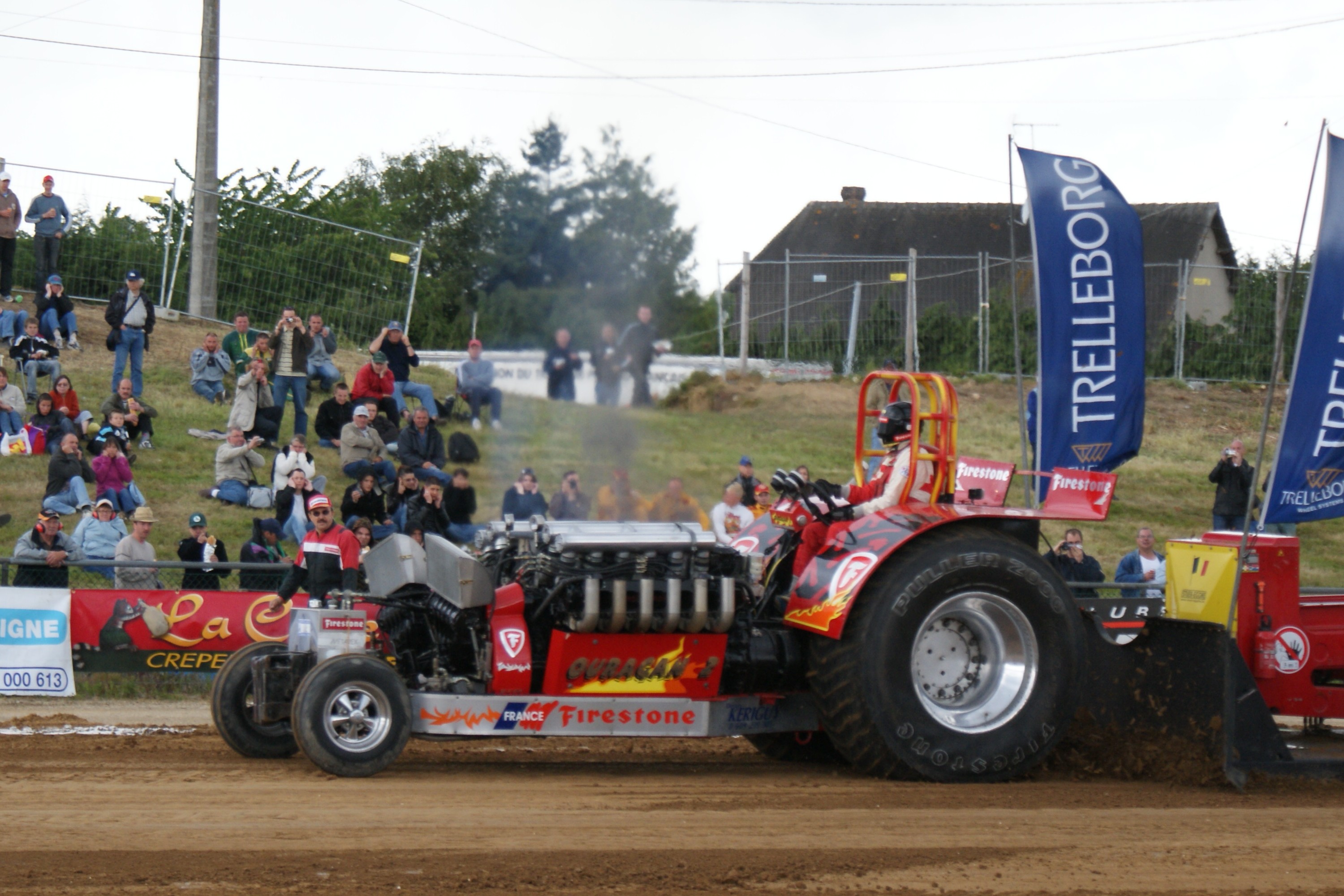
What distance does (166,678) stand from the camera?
1011 cm

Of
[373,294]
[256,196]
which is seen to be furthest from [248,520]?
[256,196]

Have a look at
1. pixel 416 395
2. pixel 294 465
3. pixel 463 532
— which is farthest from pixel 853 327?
pixel 463 532

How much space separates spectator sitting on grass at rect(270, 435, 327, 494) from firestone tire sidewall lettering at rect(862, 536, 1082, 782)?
7328 mm

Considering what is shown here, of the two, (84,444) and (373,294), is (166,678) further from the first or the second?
(84,444)

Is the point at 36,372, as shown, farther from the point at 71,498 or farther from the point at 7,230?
the point at 71,498

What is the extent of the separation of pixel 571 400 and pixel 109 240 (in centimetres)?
1323

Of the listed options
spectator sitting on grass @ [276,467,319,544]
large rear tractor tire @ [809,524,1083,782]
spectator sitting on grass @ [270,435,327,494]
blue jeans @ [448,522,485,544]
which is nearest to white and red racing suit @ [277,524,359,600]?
blue jeans @ [448,522,485,544]

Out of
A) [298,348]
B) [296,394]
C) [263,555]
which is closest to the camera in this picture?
[263,555]

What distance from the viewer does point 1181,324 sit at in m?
21.4

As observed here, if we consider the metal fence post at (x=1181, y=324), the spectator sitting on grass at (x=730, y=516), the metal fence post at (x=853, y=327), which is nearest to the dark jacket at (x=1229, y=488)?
the metal fence post at (x=853, y=327)

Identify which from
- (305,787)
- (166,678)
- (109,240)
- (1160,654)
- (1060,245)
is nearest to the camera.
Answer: (305,787)

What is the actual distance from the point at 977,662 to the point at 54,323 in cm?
1259

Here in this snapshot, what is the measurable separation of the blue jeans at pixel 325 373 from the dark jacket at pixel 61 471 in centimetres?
243

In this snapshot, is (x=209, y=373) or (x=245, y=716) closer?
(x=245, y=716)
